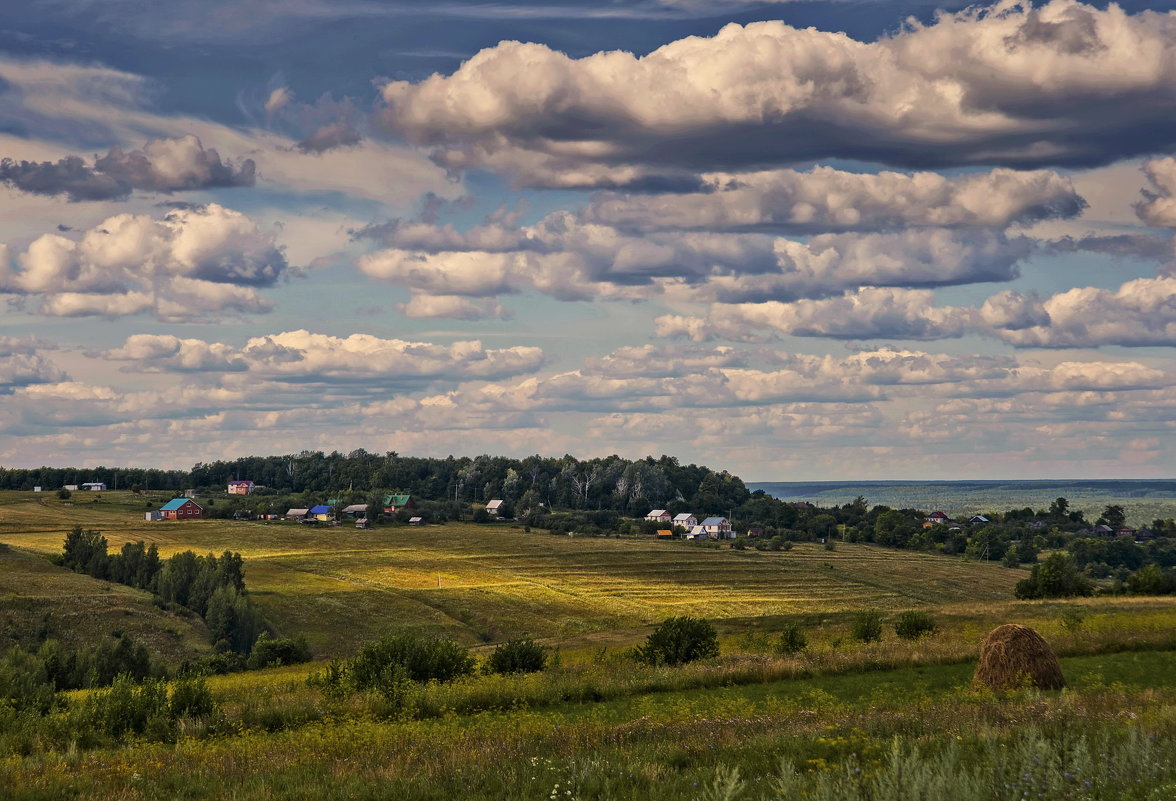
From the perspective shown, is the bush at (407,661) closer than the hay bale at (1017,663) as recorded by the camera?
No

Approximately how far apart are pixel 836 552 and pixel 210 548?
108 m

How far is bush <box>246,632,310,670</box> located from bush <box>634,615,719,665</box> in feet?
154

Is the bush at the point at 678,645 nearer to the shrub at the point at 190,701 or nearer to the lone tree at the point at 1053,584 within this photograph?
the shrub at the point at 190,701

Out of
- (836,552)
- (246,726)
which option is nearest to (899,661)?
(246,726)

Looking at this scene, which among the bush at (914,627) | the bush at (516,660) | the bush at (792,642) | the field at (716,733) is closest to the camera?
the field at (716,733)

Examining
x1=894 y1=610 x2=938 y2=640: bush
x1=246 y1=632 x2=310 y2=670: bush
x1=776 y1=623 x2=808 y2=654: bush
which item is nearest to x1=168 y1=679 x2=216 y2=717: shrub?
x1=776 y1=623 x2=808 y2=654: bush

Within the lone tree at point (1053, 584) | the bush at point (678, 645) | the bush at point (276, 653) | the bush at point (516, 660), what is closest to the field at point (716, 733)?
the bush at point (516, 660)

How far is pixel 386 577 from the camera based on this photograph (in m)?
133

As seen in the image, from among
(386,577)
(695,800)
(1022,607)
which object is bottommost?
(386,577)

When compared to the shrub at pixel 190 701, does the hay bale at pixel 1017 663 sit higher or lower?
higher

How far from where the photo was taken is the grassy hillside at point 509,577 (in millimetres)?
106375

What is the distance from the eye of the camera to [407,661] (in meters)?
29.6

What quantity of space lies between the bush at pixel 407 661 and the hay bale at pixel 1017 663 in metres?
15.1

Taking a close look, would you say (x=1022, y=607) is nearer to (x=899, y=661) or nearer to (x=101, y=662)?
(x=899, y=661)
